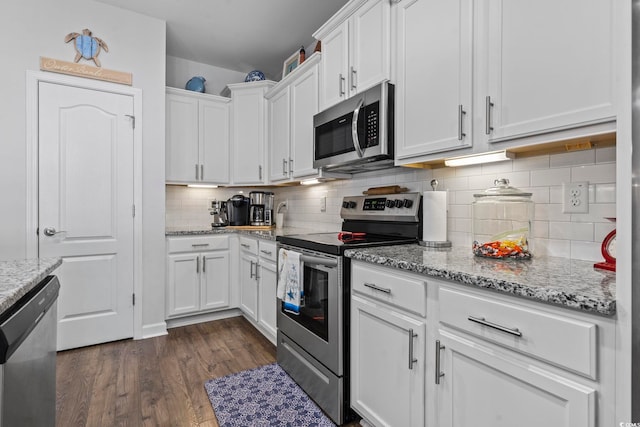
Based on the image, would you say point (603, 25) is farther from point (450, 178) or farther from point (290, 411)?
point (290, 411)

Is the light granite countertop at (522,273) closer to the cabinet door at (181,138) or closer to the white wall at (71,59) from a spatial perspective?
the white wall at (71,59)

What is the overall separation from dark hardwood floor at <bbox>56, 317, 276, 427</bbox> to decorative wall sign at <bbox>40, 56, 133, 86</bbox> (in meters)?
2.16

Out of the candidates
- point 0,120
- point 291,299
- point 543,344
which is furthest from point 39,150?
point 543,344

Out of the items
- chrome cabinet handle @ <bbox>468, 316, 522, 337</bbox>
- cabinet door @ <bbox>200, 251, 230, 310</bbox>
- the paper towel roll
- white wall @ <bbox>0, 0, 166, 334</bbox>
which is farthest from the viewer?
cabinet door @ <bbox>200, 251, 230, 310</bbox>

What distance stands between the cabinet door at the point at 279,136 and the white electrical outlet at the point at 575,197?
2.16 metres

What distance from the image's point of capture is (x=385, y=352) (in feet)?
4.85

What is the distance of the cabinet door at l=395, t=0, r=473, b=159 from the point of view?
1489 millimetres

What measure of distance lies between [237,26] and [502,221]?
277 cm

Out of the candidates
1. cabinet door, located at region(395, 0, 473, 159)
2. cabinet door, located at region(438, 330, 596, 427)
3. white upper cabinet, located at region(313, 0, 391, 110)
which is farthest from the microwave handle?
cabinet door, located at region(438, 330, 596, 427)

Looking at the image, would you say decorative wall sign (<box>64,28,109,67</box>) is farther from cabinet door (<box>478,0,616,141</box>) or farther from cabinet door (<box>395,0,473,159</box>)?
cabinet door (<box>478,0,616,141</box>)

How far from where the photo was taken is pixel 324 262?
1778 mm

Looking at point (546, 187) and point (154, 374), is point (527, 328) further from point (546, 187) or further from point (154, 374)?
point (154, 374)

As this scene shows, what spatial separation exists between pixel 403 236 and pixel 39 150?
2722mm

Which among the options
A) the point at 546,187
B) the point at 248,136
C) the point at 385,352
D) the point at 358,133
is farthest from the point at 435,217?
the point at 248,136
